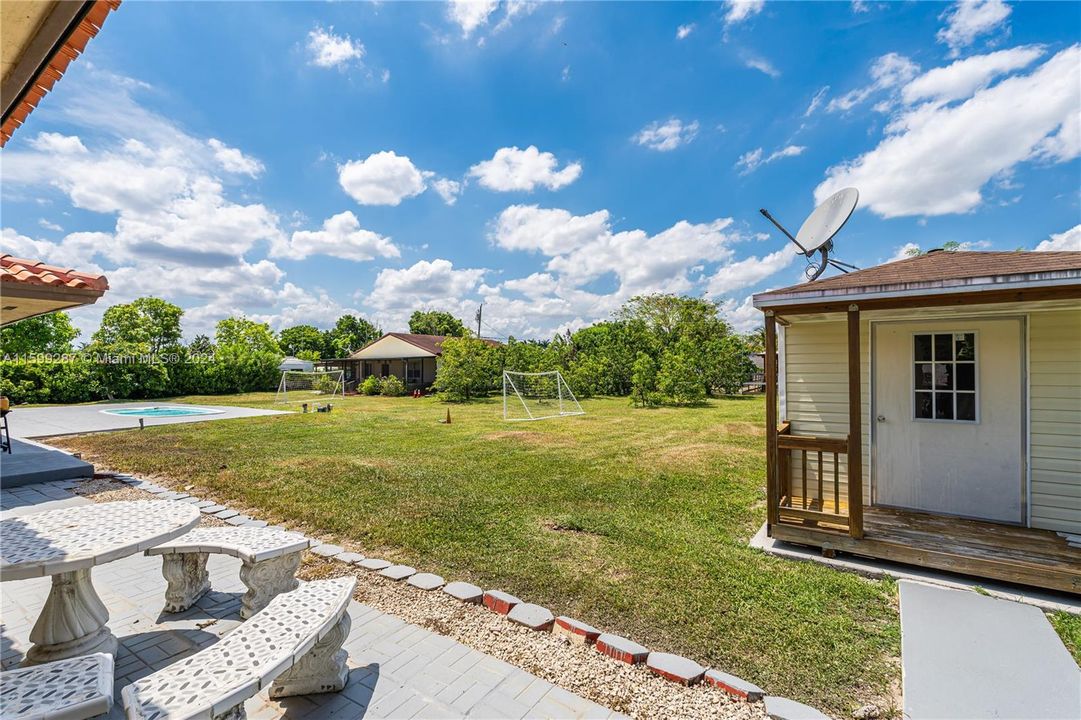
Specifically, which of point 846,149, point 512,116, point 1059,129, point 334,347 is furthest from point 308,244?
point 334,347

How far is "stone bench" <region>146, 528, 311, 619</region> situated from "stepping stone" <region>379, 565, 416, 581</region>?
716 mm

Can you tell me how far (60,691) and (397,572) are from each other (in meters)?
2.28

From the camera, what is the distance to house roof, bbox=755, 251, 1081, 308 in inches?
134

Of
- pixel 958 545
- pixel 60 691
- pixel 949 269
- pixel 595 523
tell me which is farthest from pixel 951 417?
pixel 60 691

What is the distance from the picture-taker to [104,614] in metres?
2.76

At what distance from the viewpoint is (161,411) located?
710 inches

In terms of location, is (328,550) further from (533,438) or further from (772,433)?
(533,438)

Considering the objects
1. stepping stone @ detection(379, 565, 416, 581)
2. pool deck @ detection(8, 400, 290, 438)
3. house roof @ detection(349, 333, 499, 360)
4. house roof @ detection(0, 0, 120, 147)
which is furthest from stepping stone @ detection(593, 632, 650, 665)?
house roof @ detection(349, 333, 499, 360)

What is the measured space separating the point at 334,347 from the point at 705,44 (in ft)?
165

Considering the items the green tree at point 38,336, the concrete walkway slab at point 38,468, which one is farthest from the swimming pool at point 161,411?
the concrete walkway slab at point 38,468

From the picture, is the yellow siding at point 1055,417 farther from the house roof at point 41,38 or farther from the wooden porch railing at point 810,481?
the house roof at point 41,38

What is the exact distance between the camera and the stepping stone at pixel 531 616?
9.87 ft

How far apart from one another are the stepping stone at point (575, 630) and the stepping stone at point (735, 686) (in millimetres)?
A: 711

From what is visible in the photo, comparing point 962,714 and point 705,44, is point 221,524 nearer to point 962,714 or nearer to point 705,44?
point 962,714
